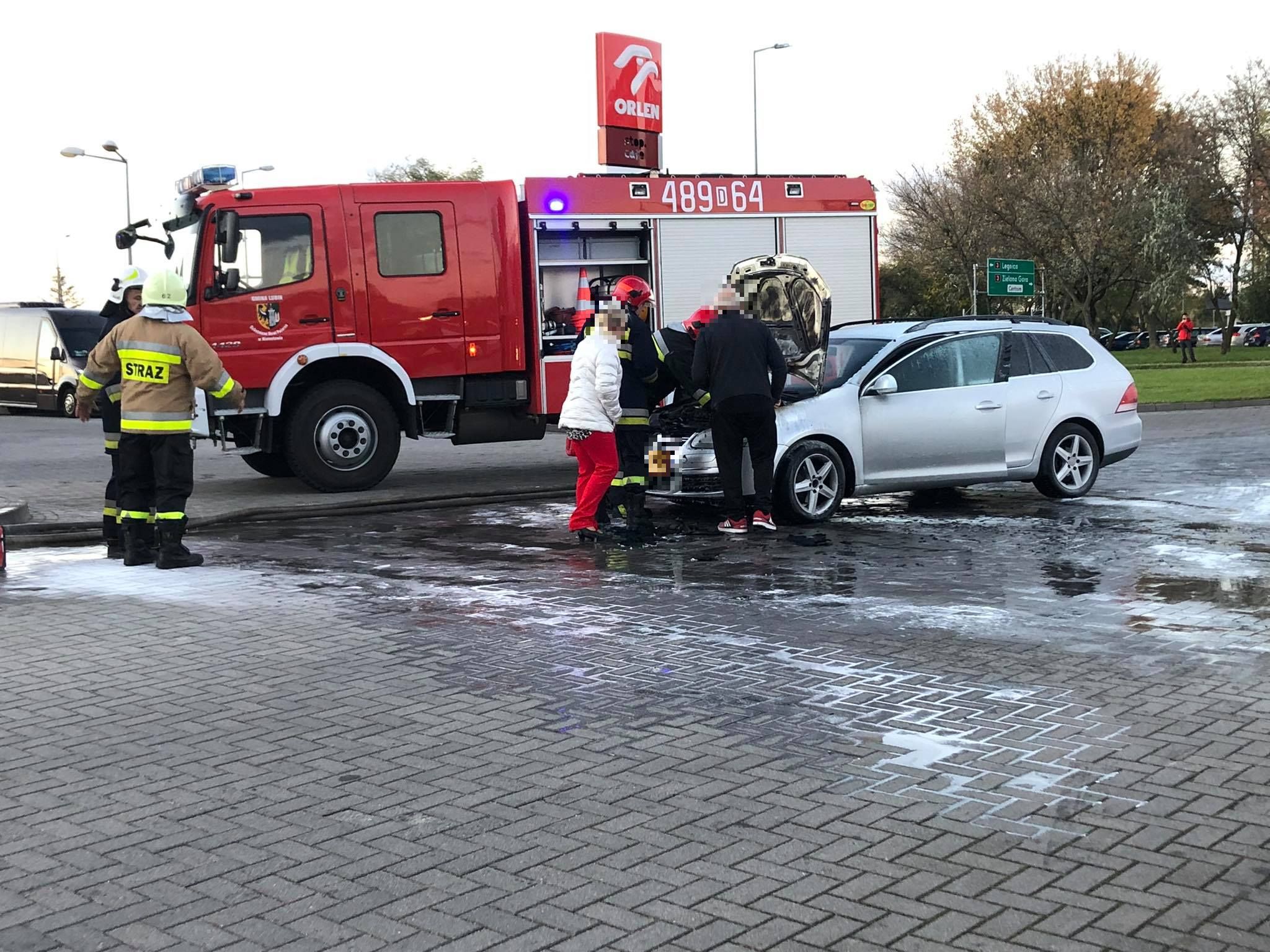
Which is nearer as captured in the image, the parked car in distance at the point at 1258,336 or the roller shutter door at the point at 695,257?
the roller shutter door at the point at 695,257

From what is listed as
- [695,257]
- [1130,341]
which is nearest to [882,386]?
[695,257]

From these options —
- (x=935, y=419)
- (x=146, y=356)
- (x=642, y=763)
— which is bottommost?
(x=642, y=763)

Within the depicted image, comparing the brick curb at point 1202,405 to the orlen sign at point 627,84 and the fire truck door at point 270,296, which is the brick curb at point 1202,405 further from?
the fire truck door at point 270,296

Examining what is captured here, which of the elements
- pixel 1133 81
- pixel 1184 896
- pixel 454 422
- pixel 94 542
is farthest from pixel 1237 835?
pixel 1133 81

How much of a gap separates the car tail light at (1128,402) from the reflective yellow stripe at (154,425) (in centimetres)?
779

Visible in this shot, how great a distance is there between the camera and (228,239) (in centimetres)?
1370

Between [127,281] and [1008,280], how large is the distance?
22628 mm

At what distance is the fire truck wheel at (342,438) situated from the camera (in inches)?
550

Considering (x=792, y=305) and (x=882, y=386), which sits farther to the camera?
(x=792, y=305)

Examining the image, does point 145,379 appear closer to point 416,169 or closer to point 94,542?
point 94,542

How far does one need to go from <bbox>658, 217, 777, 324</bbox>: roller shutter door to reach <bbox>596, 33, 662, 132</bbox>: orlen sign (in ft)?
28.2

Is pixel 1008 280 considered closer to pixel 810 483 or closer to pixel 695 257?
pixel 695 257

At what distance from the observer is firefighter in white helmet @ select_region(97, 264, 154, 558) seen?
10.0 meters

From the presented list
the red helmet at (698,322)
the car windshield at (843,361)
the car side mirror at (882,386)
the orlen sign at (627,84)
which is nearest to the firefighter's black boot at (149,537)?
the red helmet at (698,322)
